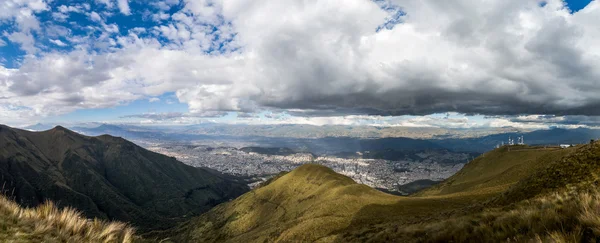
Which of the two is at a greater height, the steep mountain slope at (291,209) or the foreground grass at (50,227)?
the foreground grass at (50,227)

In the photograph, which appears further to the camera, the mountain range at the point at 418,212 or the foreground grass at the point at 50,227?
the mountain range at the point at 418,212

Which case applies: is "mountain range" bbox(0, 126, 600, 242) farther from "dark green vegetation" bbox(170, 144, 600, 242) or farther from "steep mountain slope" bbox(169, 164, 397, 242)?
"steep mountain slope" bbox(169, 164, 397, 242)

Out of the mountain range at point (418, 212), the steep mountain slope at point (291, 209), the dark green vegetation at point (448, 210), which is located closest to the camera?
the mountain range at point (418, 212)

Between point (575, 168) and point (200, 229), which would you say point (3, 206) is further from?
point (200, 229)

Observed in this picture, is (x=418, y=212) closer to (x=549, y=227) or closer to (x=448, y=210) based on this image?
(x=448, y=210)

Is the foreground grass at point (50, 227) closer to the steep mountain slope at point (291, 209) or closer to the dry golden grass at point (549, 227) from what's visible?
the dry golden grass at point (549, 227)

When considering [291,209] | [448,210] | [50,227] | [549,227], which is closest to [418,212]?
[448,210]

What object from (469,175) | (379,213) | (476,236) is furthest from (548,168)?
(469,175)

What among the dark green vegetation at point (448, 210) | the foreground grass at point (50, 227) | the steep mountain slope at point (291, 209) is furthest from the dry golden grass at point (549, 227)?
the steep mountain slope at point (291, 209)
